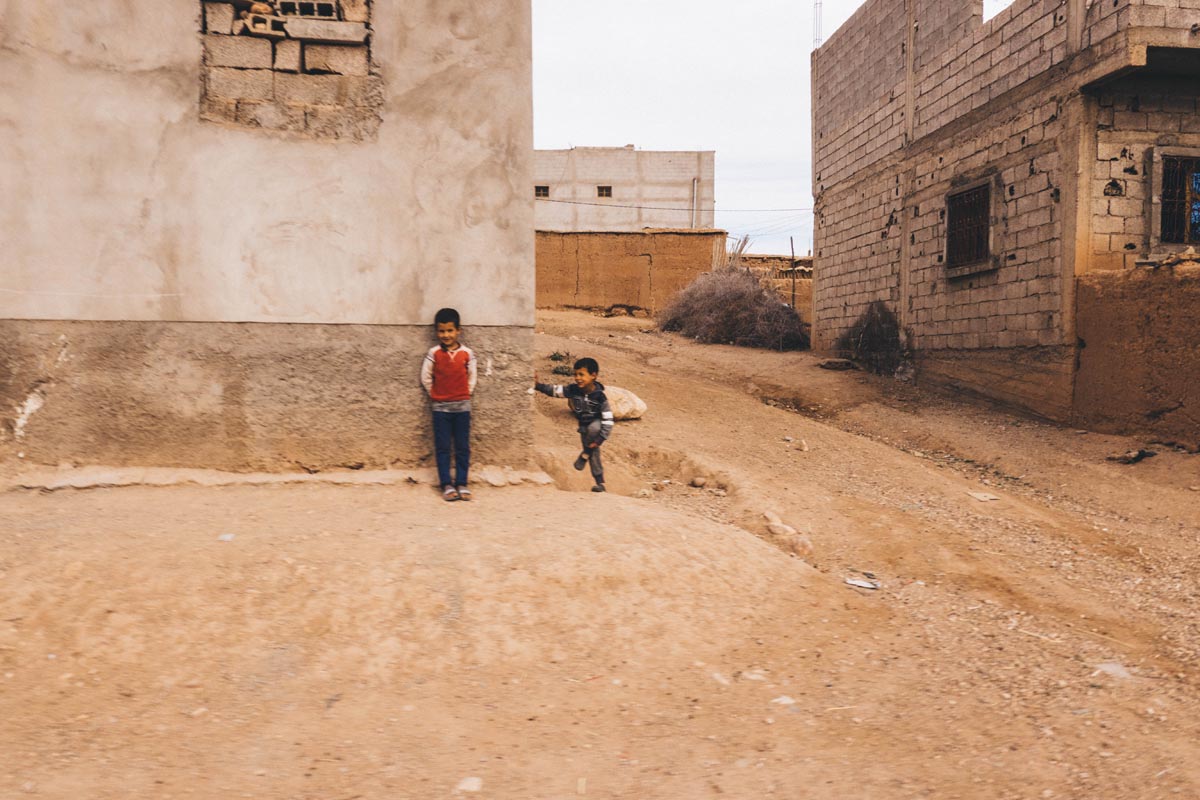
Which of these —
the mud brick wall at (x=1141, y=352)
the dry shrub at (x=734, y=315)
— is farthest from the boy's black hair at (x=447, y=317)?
the dry shrub at (x=734, y=315)

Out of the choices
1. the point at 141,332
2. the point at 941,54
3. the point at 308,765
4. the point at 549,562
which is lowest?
the point at 308,765

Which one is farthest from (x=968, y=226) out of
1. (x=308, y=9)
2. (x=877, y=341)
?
(x=308, y=9)

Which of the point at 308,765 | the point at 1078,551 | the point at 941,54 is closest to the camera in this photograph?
the point at 308,765

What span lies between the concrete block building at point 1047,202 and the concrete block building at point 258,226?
6.01 m

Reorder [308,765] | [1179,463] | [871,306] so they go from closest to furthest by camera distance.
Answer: [308,765], [1179,463], [871,306]

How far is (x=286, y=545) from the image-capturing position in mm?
4055

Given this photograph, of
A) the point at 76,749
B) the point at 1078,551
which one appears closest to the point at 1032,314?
the point at 1078,551

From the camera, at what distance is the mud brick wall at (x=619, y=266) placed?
20016mm

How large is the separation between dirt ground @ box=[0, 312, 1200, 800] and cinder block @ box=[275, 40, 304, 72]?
8.72ft

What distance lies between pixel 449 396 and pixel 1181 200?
811 centimetres

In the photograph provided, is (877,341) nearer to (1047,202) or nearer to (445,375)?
(1047,202)

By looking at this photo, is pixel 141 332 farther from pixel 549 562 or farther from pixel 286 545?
pixel 549 562

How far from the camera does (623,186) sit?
35.1 m

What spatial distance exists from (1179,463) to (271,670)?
7423 millimetres
